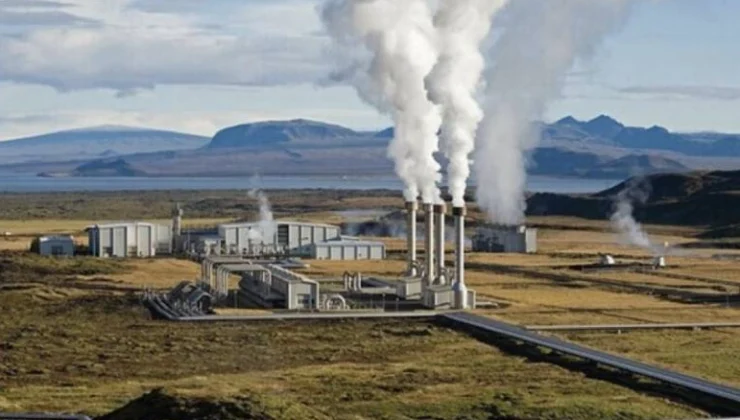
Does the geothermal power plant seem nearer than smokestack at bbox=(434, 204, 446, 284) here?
Yes

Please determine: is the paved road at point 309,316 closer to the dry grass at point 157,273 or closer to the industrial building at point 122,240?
the dry grass at point 157,273

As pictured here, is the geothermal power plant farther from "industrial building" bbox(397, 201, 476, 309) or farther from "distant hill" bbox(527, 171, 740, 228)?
"distant hill" bbox(527, 171, 740, 228)

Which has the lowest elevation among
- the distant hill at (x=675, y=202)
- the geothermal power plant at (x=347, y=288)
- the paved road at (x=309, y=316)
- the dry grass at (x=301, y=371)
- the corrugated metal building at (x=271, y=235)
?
the dry grass at (x=301, y=371)

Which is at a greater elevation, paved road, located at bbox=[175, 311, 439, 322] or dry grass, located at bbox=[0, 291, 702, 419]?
paved road, located at bbox=[175, 311, 439, 322]

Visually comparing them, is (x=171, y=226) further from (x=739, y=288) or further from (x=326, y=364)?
(x=326, y=364)

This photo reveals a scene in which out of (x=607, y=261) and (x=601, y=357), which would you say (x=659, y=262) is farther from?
(x=601, y=357)

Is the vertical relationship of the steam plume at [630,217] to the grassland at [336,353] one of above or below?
above

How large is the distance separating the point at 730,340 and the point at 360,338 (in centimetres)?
1021

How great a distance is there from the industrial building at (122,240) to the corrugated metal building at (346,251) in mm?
8591

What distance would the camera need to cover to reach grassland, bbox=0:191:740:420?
30.6 m

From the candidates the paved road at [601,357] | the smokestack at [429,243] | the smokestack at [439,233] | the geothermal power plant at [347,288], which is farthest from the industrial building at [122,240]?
the paved road at [601,357]

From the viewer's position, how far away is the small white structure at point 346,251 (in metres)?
79.6

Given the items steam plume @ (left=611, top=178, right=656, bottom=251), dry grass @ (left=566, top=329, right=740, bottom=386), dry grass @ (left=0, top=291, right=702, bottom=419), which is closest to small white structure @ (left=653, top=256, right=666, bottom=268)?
steam plume @ (left=611, top=178, right=656, bottom=251)

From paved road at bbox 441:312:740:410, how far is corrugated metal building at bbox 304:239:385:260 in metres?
31.1
